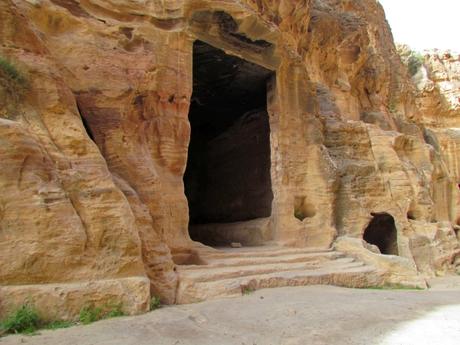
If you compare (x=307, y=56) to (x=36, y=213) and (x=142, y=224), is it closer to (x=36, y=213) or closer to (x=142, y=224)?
(x=142, y=224)

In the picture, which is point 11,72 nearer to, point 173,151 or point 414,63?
point 173,151

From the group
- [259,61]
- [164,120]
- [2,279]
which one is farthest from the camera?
[259,61]

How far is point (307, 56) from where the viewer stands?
15383mm

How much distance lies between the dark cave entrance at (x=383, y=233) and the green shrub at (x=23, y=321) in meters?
9.76

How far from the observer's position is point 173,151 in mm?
7848

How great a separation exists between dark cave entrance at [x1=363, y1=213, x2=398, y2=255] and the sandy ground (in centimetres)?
580

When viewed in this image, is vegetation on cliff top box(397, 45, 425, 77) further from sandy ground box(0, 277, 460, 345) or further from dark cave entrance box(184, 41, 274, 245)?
sandy ground box(0, 277, 460, 345)

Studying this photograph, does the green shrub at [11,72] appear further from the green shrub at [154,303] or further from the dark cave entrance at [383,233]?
the dark cave entrance at [383,233]

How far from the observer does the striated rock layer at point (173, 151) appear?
15.8 ft

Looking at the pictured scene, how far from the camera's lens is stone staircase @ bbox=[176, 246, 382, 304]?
238 inches

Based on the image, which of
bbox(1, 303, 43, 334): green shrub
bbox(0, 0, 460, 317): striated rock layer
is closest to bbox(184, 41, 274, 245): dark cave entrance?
bbox(0, 0, 460, 317): striated rock layer

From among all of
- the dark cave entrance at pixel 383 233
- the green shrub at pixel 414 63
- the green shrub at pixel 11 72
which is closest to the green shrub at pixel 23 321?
the green shrub at pixel 11 72

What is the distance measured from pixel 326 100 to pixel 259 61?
3769 mm

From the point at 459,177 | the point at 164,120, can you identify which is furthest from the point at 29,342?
the point at 459,177
